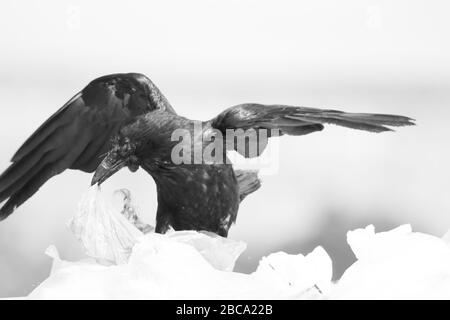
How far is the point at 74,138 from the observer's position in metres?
0.76

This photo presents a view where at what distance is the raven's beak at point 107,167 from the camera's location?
0.63 metres

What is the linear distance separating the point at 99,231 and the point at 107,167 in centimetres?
6

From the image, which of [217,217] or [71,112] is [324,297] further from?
[71,112]

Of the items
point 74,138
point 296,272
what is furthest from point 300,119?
point 74,138

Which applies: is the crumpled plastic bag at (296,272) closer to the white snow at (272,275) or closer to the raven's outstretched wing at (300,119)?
the white snow at (272,275)

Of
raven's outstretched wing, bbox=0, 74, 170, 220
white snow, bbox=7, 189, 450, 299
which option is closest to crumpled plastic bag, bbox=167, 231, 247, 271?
white snow, bbox=7, 189, 450, 299

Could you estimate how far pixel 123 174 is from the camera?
1.28m

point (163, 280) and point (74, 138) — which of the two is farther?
point (74, 138)

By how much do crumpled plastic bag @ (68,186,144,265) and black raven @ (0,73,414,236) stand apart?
3 centimetres

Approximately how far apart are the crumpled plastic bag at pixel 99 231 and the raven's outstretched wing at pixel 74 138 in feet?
0.27

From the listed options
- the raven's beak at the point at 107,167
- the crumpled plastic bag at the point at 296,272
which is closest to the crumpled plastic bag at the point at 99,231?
the raven's beak at the point at 107,167

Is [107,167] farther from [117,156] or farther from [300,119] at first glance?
[300,119]
